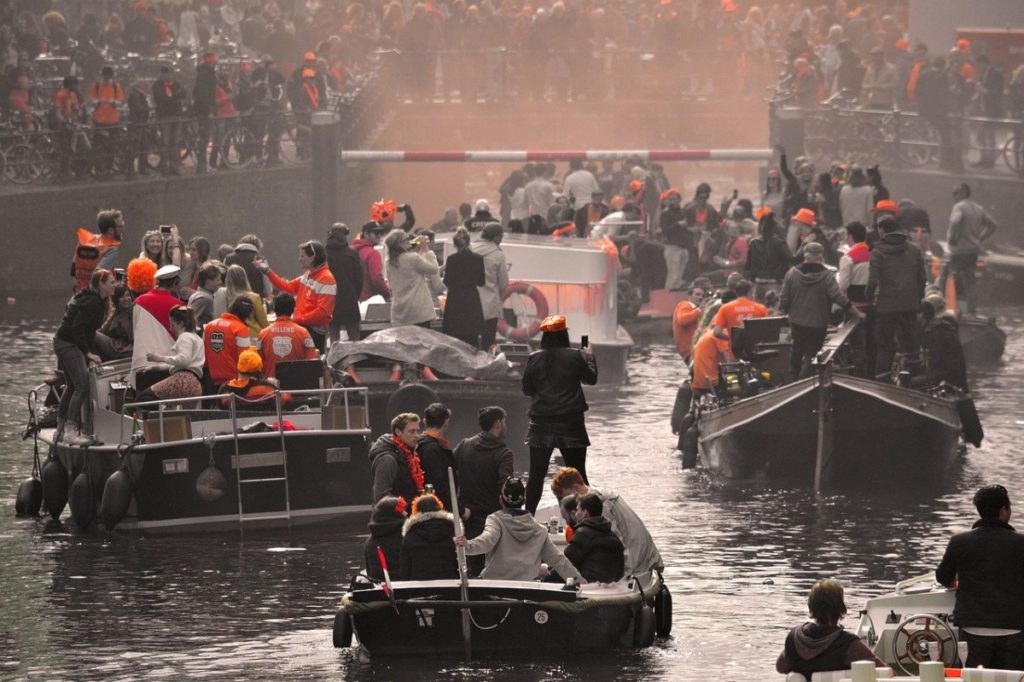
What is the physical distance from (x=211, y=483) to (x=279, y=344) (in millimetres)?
1440

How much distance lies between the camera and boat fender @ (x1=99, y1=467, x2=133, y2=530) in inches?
774

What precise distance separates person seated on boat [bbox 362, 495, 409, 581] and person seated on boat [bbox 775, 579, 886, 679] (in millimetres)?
3884

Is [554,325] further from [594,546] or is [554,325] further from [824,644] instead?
[824,644]

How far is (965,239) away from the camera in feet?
109

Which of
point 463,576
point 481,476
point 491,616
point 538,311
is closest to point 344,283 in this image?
point 538,311

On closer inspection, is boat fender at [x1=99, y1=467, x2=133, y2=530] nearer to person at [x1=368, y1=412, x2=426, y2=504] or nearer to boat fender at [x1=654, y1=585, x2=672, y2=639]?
person at [x1=368, y1=412, x2=426, y2=504]

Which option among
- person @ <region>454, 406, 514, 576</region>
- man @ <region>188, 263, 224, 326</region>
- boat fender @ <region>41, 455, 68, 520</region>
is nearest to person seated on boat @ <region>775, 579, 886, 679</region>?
person @ <region>454, 406, 514, 576</region>

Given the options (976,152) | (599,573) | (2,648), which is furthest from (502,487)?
(976,152)

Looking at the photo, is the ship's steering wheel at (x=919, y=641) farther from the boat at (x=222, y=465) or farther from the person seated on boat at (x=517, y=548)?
the boat at (x=222, y=465)

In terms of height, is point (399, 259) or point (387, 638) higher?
point (399, 259)

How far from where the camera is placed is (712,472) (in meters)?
23.5

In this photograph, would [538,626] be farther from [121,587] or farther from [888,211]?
[888,211]

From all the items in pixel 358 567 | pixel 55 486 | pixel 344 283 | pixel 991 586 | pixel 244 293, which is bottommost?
pixel 358 567

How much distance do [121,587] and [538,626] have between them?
13.1 ft
